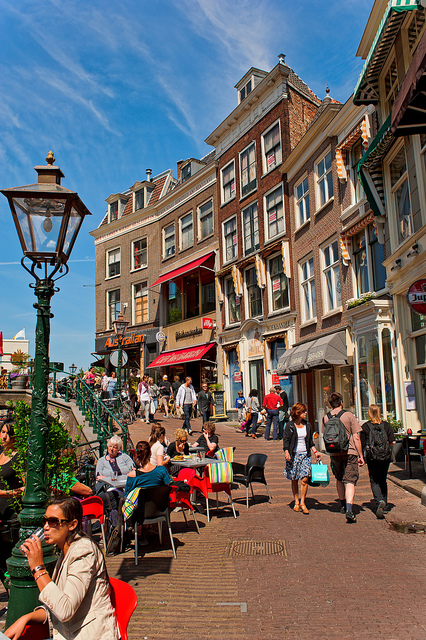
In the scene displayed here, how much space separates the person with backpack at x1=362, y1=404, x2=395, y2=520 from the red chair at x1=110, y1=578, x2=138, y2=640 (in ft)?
17.7

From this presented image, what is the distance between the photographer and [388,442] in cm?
770

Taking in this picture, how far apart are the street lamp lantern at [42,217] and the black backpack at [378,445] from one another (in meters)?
5.34

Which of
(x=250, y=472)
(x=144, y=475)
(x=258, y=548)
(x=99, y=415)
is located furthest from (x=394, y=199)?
(x=144, y=475)

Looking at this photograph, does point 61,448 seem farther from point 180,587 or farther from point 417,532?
point 417,532

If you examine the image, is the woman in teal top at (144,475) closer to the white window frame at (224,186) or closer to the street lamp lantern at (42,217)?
the street lamp lantern at (42,217)

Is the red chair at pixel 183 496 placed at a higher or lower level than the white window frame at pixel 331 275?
lower

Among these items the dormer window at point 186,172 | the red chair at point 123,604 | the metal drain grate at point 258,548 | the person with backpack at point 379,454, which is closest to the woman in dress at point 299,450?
the person with backpack at point 379,454

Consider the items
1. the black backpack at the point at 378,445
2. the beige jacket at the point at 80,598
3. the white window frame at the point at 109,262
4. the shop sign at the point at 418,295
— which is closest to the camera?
the beige jacket at the point at 80,598

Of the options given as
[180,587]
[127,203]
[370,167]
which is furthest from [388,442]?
[127,203]

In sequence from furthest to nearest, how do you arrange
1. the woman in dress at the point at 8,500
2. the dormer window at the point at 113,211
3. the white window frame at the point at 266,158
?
the dormer window at the point at 113,211
the white window frame at the point at 266,158
the woman in dress at the point at 8,500

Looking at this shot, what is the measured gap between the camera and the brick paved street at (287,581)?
4.22 meters

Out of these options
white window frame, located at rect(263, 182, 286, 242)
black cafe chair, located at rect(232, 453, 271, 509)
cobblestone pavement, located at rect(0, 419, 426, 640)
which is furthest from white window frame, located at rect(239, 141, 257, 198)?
cobblestone pavement, located at rect(0, 419, 426, 640)

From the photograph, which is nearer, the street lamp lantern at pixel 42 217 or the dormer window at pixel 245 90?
the street lamp lantern at pixel 42 217

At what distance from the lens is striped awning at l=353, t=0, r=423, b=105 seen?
1071 centimetres
